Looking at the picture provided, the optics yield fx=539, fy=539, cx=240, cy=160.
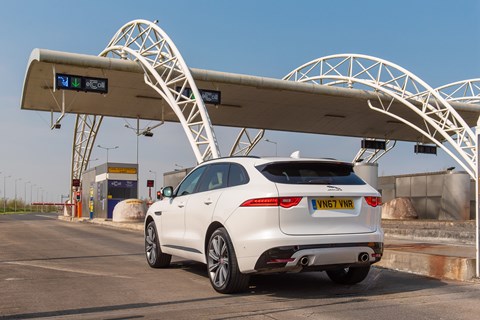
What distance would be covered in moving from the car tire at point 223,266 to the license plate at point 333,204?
43.8 inches

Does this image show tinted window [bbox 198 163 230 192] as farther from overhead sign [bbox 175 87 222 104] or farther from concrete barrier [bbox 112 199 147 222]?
concrete barrier [bbox 112 199 147 222]

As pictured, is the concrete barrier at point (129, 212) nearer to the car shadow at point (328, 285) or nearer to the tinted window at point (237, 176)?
the car shadow at point (328, 285)

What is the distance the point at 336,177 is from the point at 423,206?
2504cm

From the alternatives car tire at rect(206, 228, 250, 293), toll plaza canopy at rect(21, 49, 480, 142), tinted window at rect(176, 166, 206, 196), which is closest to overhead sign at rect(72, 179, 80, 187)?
toll plaza canopy at rect(21, 49, 480, 142)

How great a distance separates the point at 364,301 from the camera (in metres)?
6.07

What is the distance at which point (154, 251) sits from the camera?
29.4ft

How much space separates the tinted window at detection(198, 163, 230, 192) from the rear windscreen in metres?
0.77

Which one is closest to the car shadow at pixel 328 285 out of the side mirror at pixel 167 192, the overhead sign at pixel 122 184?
the side mirror at pixel 167 192

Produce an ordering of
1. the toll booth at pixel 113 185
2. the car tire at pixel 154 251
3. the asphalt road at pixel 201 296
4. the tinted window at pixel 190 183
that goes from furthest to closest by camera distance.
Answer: the toll booth at pixel 113 185, the car tire at pixel 154 251, the tinted window at pixel 190 183, the asphalt road at pixel 201 296

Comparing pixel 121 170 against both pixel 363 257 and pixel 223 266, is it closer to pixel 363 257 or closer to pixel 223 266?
pixel 223 266

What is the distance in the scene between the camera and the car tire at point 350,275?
279 inches

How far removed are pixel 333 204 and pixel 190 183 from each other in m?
2.66

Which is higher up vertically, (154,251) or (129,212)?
(154,251)

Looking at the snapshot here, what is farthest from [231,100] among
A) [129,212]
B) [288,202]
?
[288,202]
